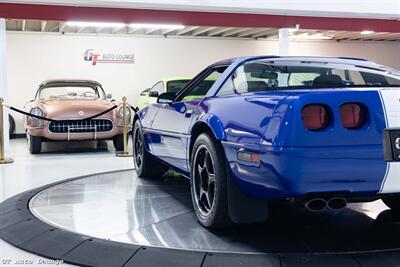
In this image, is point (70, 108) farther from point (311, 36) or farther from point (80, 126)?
point (311, 36)

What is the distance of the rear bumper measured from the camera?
2.30m

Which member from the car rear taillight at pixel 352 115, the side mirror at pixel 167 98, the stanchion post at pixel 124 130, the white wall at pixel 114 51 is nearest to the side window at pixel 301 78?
the car rear taillight at pixel 352 115

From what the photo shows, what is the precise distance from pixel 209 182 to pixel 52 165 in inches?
163

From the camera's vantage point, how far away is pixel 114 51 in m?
13.0

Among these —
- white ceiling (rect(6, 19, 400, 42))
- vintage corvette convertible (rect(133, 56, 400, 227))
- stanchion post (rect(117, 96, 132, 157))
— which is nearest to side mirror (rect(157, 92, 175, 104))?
vintage corvette convertible (rect(133, 56, 400, 227))

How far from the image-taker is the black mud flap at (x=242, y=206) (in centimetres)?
282

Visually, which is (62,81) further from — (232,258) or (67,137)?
(232,258)

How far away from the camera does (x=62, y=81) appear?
8867 millimetres

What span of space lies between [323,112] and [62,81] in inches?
288

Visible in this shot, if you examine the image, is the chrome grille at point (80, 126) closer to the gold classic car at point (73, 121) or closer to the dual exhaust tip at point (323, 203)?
the gold classic car at point (73, 121)

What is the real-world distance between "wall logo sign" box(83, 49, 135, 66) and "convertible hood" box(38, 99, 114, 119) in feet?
16.4

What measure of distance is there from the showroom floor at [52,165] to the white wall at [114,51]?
352cm

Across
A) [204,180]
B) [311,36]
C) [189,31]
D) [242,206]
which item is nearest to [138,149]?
[204,180]

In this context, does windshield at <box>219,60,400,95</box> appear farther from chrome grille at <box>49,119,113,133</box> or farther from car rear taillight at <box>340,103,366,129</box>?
chrome grille at <box>49,119,113,133</box>
